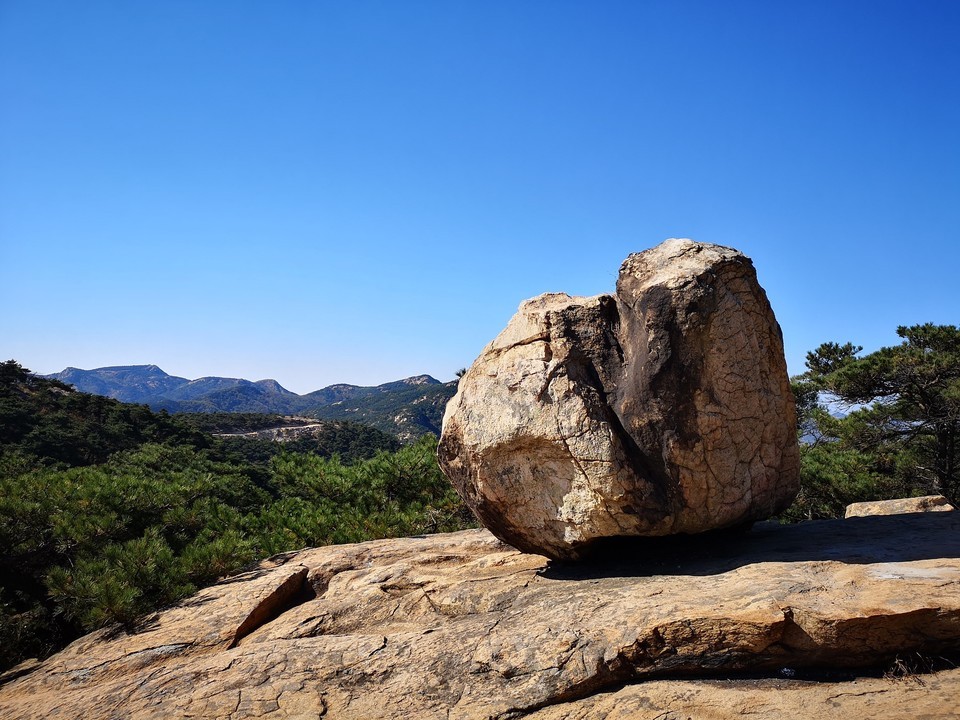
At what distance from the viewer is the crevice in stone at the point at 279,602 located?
24.0ft

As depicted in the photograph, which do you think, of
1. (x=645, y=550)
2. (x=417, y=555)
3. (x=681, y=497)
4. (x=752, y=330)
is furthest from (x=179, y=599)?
(x=752, y=330)

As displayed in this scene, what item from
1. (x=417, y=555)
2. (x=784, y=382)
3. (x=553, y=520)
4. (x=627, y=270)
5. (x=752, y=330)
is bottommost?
(x=417, y=555)

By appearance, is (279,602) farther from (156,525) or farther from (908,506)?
(908,506)

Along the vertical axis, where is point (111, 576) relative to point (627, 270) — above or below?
below

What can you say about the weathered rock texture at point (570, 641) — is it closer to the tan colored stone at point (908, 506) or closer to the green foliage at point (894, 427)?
the tan colored stone at point (908, 506)

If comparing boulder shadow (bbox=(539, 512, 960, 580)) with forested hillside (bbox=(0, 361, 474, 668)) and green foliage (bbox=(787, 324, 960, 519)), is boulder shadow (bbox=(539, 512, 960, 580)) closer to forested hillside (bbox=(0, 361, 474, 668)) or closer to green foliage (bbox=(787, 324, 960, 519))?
forested hillside (bbox=(0, 361, 474, 668))

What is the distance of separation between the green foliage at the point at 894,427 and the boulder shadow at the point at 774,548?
7.79 m

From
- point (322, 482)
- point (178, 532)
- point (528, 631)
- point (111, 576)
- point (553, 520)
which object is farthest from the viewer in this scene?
point (322, 482)

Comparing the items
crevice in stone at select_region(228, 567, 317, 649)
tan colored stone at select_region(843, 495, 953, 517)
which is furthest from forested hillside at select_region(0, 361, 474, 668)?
tan colored stone at select_region(843, 495, 953, 517)

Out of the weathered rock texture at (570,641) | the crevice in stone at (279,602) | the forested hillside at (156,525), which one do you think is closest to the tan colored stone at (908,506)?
the weathered rock texture at (570,641)

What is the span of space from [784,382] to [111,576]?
327 inches

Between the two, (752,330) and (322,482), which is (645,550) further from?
(322,482)

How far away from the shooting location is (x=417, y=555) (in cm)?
834

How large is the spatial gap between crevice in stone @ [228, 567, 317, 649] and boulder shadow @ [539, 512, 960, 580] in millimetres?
3300
